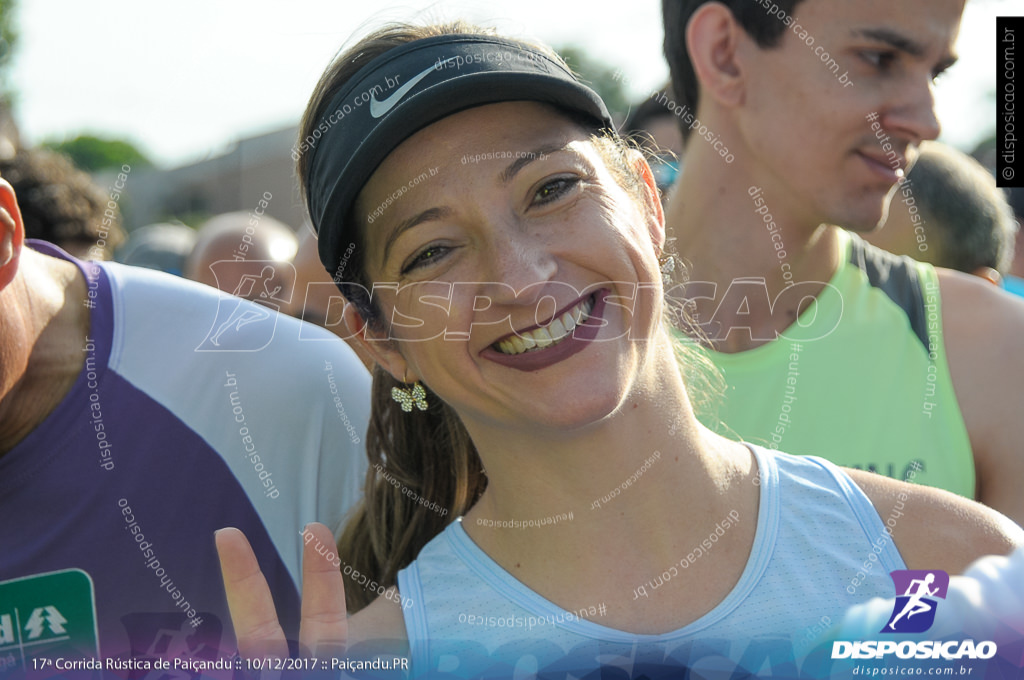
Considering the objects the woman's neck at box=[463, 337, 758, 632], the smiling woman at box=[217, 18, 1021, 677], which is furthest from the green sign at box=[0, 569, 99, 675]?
the woman's neck at box=[463, 337, 758, 632]

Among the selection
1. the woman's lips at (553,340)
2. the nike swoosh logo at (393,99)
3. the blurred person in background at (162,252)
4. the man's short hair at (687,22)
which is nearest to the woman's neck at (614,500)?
the woman's lips at (553,340)

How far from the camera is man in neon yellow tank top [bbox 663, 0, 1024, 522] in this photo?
190 cm

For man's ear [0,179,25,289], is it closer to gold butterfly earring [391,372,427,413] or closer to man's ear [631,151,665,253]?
gold butterfly earring [391,372,427,413]

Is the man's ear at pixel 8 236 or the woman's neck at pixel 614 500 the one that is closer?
the woman's neck at pixel 614 500

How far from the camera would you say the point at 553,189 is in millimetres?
1516

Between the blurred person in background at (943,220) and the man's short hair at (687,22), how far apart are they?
0.93 m

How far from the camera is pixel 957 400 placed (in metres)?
1.90

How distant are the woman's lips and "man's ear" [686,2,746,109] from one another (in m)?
0.93

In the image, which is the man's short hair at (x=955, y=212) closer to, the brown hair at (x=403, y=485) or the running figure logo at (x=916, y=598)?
the brown hair at (x=403, y=485)

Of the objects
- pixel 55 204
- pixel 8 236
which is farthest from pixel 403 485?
pixel 55 204

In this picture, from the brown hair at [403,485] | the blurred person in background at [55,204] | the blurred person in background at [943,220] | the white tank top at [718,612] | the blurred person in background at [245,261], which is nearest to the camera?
the white tank top at [718,612]

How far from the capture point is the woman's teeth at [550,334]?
1496 millimetres

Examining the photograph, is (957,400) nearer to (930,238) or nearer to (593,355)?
(593,355)

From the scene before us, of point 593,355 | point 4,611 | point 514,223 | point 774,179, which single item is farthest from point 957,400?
point 4,611
